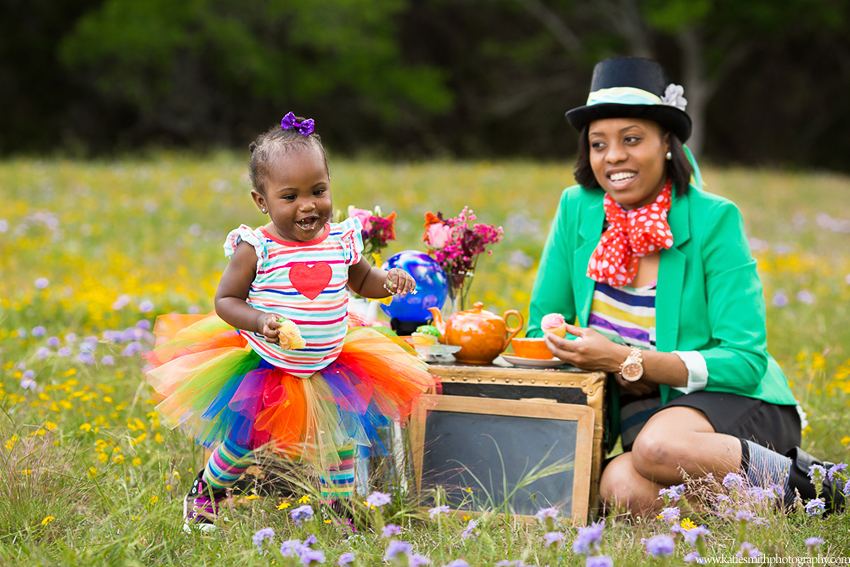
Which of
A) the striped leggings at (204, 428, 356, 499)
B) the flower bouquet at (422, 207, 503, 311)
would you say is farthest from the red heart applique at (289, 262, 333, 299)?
the flower bouquet at (422, 207, 503, 311)

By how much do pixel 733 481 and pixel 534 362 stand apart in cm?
82

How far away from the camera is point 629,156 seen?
2873 millimetres

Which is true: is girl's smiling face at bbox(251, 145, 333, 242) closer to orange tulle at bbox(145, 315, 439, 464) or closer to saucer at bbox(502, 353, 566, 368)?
orange tulle at bbox(145, 315, 439, 464)

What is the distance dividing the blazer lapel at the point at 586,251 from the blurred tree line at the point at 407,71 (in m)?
14.4

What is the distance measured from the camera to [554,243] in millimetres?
3244

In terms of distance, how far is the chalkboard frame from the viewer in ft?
8.66

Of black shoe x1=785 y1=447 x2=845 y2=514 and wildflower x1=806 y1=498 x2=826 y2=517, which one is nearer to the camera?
wildflower x1=806 y1=498 x2=826 y2=517

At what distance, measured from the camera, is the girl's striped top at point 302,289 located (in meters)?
2.37

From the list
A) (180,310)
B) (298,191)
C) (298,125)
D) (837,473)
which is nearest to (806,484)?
(837,473)

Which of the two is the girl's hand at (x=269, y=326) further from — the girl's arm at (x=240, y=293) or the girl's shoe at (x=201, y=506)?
the girl's shoe at (x=201, y=506)

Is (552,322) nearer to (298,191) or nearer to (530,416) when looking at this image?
(530,416)

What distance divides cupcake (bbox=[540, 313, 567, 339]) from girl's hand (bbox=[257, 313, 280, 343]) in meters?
1.04

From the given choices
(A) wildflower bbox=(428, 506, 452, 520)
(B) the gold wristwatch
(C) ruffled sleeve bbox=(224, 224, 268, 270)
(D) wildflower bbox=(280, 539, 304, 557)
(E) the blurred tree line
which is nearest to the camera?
(D) wildflower bbox=(280, 539, 304, 557)

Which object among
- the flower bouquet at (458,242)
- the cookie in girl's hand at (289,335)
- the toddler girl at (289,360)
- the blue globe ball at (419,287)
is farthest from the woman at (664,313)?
the cookie in girl's hand at (289,335)
